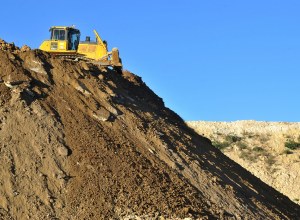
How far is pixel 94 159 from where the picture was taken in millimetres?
Answer: 20359

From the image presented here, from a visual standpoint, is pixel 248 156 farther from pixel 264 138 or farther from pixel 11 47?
pixel 11 47

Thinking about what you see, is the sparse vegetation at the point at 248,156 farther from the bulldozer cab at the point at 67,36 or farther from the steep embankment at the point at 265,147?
the bulldozer cab at the point at 67,36

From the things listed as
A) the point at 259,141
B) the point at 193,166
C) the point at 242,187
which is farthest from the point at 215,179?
the point at 259,141

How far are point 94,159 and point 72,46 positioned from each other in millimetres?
12581

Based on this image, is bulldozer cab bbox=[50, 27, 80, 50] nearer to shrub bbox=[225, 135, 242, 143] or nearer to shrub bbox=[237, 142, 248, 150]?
shrub bbox=[237, 142, 248, 150]

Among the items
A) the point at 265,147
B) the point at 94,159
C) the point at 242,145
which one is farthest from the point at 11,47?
the point at 265,147

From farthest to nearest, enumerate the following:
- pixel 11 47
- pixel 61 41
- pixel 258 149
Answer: pixel 258 149, pixel 61 41, pixel 11 47

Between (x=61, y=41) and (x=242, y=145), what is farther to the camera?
(x=242, y=145)

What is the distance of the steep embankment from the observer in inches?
A: 1996

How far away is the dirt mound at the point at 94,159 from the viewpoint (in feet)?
61.4

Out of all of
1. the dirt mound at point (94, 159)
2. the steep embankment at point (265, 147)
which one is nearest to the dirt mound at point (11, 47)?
the dirt mound at point (94, 159)

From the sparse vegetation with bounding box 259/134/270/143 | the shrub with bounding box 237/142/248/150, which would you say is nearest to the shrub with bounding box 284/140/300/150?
the sparse vegetation with bounding box 259/134/270/143

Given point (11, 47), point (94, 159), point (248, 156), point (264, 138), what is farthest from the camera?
point (264, 138)

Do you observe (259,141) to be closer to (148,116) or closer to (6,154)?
(148,116)
